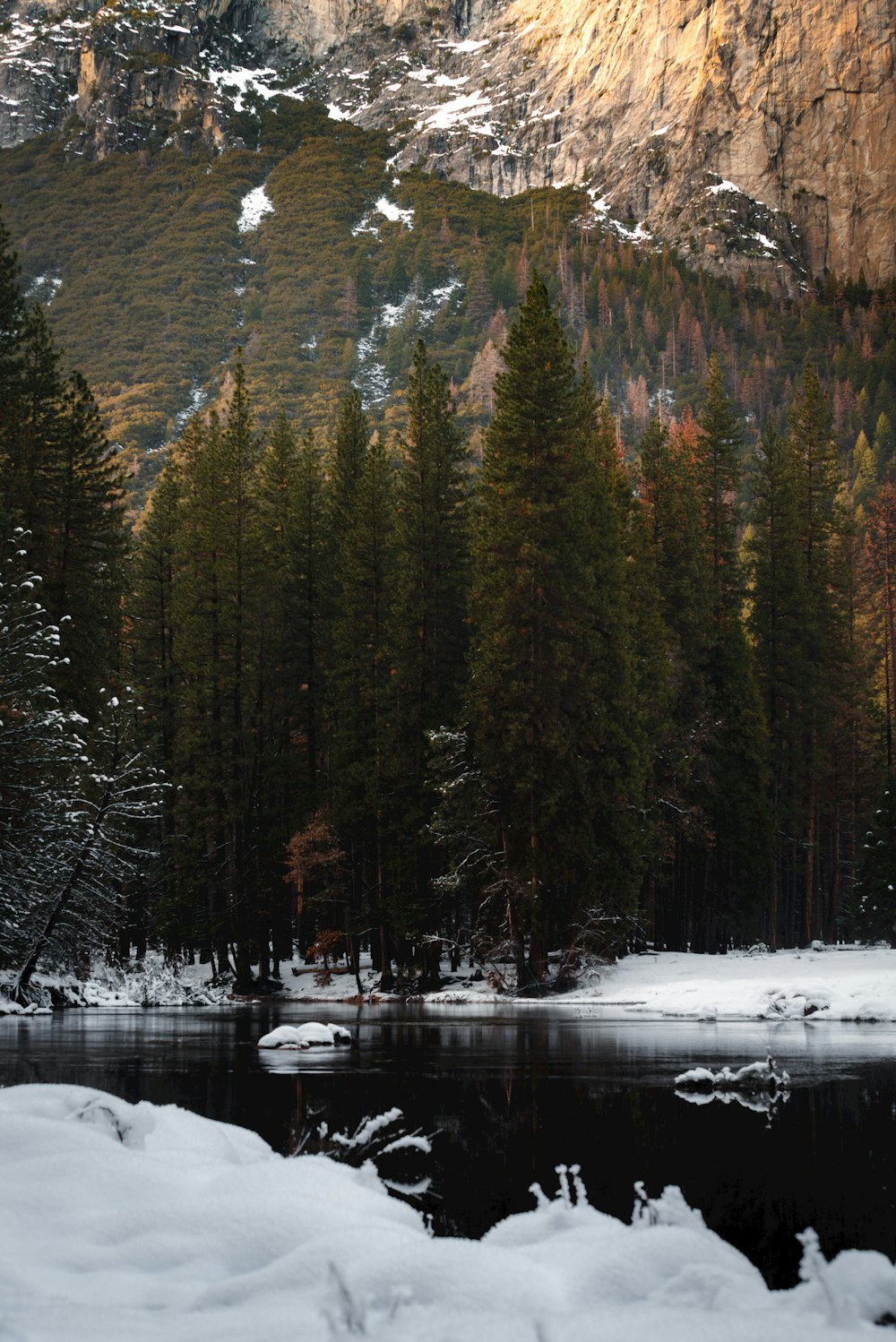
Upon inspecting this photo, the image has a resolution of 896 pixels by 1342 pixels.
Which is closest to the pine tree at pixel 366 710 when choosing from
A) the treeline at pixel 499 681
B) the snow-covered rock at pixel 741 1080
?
the treeline at pixel 499 681

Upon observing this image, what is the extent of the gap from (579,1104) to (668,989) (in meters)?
16.8

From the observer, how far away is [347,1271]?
4.38 m

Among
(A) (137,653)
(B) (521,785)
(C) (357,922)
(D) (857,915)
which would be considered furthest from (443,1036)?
(D) (857,915)

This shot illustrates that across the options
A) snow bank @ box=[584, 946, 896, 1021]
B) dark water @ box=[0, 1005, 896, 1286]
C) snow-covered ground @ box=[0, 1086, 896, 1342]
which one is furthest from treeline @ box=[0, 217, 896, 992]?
snow-covered ground @ box=[0, 1086, 896, 1342]

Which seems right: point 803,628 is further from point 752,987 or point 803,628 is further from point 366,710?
point 752,987

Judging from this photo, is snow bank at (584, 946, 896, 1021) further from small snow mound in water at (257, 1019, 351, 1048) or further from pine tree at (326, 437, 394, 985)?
pine tree at (326, 437, 394, 985)

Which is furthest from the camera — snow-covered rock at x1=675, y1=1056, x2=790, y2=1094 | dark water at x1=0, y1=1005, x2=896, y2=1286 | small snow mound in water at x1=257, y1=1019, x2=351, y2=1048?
small snow mound in water at x1=257, y1=1019, x2=351, y2=1048

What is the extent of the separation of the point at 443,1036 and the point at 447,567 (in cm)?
1989

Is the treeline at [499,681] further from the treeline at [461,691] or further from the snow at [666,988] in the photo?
the snow at [666,988]

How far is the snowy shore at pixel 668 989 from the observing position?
893 inches

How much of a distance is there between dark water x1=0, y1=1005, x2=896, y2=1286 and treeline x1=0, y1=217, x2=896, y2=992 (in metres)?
9.69

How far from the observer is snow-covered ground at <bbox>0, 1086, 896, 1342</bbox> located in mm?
4133

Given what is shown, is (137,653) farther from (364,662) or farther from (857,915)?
(857,915)

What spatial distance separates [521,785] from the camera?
30.0 meters
